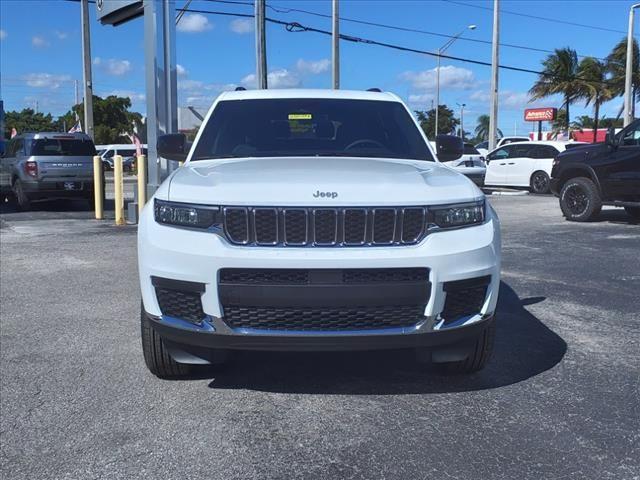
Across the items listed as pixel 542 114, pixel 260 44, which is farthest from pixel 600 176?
pixel 542 114

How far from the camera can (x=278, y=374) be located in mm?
4242

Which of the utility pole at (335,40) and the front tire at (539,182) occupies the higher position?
the utility pole at (335,40)

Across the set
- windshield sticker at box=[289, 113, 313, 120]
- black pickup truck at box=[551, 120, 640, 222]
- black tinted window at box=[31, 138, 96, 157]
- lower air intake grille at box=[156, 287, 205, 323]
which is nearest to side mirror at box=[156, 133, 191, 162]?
windshield sticker at box=[289, 113, 313, 120]

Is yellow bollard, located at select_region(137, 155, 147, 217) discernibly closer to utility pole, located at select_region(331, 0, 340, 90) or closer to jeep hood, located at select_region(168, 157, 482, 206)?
jeep hood, located at select_region(168, 157, 482, 206)

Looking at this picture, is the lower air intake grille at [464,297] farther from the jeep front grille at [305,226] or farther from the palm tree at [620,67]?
the palm tree at [620,67]

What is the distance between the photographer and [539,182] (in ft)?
67.2

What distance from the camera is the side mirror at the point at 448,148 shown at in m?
5.18

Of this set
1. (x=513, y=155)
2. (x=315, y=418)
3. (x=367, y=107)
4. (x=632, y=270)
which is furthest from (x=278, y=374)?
(x=513, y=155)

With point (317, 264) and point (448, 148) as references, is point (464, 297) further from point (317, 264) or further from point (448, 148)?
point (448, 148)

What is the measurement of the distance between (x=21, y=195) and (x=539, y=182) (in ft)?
48.1

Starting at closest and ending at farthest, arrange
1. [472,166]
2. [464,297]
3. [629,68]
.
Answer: [464,297] < [472,166] < [629,68]

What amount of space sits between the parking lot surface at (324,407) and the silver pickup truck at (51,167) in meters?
10.2

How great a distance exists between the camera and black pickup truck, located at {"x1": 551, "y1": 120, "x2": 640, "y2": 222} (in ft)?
37.1

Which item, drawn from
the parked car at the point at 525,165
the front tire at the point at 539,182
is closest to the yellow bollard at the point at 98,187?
the parked car at the point at 525,165
